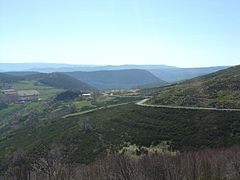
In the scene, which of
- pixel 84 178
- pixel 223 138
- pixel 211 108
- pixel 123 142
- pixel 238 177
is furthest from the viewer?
pixel 211 108

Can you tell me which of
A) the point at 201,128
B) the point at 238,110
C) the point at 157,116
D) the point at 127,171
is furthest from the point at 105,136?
the point at 127,171

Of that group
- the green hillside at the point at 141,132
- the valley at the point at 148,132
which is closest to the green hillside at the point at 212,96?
the valley at the point at 148,132

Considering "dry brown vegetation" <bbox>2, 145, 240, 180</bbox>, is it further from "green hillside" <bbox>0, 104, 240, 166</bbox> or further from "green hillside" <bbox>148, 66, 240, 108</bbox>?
"green hillside" <bbox>148, 66, 240, 108</bbox>

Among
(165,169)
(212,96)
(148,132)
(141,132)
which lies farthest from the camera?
(212,96)

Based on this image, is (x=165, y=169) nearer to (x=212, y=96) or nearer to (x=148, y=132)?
(x=148, y=132)

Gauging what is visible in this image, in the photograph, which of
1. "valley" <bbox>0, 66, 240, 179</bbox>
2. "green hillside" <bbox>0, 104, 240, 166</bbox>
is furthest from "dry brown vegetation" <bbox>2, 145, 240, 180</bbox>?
"green hillside" <bbox>0, 104, 240, 166</bbox>

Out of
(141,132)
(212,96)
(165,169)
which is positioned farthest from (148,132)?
(165,169)

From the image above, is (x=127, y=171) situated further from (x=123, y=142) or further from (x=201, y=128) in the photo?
(x=201, y=128)

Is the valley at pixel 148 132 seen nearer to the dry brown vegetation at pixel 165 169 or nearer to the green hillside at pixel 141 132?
the green hillside at pixel 141 132
